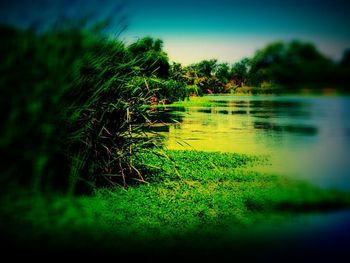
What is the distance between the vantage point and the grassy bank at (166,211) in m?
2.01

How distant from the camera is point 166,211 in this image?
297cm

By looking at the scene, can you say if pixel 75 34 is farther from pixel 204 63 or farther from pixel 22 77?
pixel 204 63

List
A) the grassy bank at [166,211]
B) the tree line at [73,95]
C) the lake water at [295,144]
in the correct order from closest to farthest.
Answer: the tree line at [73,95]
the grassy bank at [166,211]
the lake water at [295,144]

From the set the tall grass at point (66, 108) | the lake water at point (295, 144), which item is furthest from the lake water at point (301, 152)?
the tall grass at point (66, 108)

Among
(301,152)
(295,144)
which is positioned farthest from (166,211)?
(295,144)

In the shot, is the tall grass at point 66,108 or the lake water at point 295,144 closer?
the tall grass at point 66,108

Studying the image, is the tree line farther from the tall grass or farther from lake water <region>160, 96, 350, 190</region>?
lake water <region>160, 96, 350, 190</region>

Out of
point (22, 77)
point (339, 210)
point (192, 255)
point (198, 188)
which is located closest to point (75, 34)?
point (22, 77)

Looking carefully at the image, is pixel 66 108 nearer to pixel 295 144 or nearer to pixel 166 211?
pixel 166 211

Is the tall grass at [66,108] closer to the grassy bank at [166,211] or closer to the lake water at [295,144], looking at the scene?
the grassy bank at [166,211]

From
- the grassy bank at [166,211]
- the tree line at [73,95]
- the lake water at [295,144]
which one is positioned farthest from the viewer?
the lake water at [295,144]

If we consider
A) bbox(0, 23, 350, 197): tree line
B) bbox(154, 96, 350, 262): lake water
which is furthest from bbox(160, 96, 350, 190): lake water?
bbox(0, 23, 350, 197): tree line

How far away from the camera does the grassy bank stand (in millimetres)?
2008

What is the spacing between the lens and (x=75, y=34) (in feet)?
6.99
